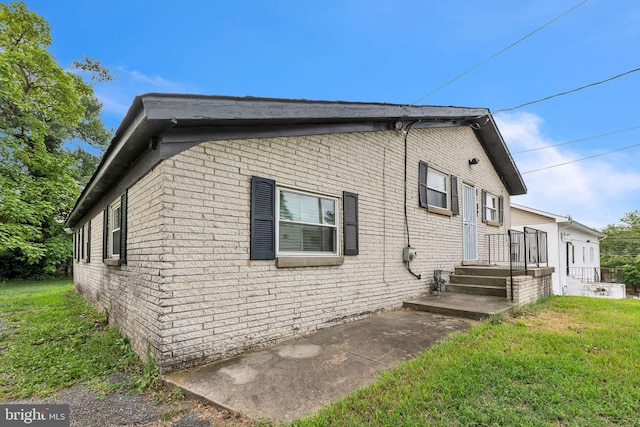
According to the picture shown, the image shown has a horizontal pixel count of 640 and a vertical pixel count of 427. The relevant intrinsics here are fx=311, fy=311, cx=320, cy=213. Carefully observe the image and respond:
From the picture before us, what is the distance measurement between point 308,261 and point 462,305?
11.1 feet

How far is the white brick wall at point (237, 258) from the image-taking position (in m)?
3.44

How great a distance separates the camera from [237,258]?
12.9 ft

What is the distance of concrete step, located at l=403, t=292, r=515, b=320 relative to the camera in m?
5.55

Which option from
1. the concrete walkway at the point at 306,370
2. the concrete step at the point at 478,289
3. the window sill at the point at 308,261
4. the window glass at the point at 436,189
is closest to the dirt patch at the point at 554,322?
the concrete step at the point at 478,289

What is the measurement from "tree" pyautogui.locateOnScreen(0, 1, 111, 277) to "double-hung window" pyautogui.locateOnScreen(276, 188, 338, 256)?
13901mm

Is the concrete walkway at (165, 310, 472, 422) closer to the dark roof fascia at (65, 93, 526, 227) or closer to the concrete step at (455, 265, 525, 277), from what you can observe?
the dark roof fascia at (65, 93, 526, 227)

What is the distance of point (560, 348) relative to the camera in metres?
3.85

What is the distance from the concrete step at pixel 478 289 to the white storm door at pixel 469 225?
1.48 m

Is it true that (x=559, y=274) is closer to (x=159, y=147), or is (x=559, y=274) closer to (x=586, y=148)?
(x=586, y=148)

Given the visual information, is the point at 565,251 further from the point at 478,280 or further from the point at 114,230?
the point at 114,230

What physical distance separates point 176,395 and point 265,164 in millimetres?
2830

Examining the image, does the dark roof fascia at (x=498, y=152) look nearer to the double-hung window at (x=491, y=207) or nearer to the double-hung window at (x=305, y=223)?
the double-hung window at (x=491, y=207)

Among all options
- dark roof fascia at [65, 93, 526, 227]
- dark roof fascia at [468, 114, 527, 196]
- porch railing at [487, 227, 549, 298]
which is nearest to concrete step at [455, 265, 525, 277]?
porch railing at [487, 227, 549, 298]

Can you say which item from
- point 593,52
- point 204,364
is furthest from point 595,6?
point 204,364
